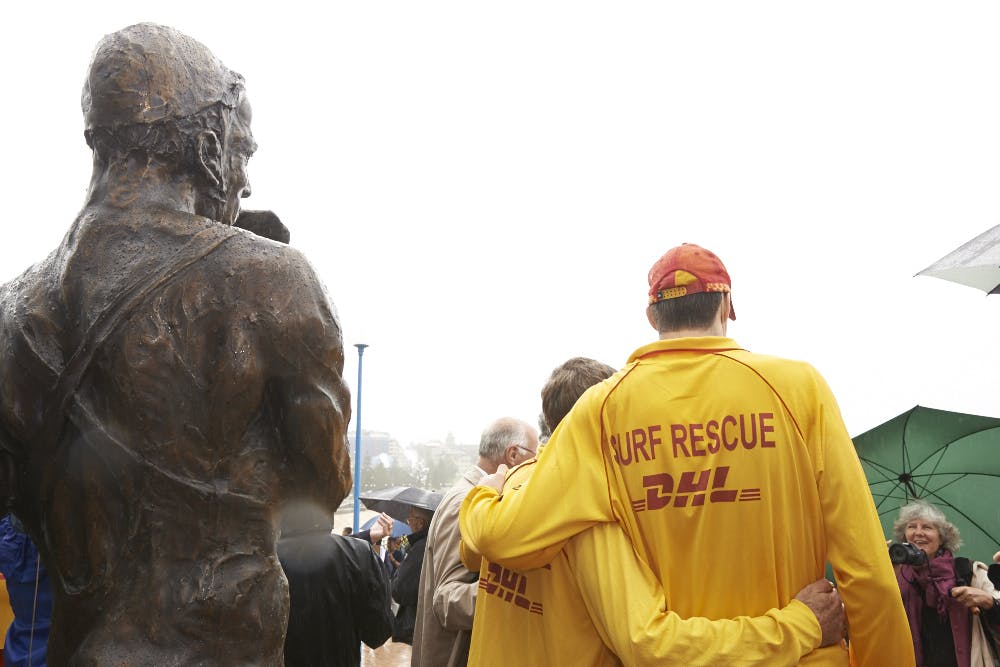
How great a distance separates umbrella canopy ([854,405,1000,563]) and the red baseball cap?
449 cm

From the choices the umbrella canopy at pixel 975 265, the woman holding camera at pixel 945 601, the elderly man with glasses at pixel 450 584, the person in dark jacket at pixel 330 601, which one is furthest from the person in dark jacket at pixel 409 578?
the umbrella canopy at pixel 975 265

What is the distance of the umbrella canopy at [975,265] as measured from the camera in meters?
4.95

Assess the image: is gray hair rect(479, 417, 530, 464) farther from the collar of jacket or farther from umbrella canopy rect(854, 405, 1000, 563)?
umbrella canopy rect(854, 405, 1000, 563)

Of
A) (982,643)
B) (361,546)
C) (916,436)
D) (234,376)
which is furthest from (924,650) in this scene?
(234,376)

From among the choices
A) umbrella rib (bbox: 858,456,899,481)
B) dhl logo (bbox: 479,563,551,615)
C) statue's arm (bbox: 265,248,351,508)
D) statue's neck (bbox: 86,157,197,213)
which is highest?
statue's neck (bbox: 86,157,197,213)

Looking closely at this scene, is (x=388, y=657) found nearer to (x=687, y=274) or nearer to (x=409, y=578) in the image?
(x=409, y=578)

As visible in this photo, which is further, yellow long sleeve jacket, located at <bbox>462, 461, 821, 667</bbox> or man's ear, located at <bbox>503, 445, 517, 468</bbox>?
man's ear, located at <bbox>503, 445, 517, 468</bbox>

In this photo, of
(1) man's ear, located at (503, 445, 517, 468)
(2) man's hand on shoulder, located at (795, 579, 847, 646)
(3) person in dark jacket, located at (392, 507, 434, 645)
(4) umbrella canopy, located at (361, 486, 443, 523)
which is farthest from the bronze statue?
(4) umbrella canopy, located at (361, 486, 443, 523)

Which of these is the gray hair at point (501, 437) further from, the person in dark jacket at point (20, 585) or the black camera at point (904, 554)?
the person in dark jacket at point (20, 585)

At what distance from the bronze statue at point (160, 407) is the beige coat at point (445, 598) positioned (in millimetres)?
1246

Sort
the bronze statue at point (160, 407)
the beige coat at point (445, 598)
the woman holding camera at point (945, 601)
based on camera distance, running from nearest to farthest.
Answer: the bronze statue at point (160, 407), the beige coat at point (445, 598), the woman holding camera at point (945, 601)

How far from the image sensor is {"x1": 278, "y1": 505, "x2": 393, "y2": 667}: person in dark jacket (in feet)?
11.0

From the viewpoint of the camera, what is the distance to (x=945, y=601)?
4973 mm

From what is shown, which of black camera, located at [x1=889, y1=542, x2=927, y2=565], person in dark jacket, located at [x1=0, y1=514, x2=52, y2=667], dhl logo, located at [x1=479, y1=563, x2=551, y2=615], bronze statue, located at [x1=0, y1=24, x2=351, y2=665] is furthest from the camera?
person in dark jacket, located at [x1=0, y1=514, x2=52, y2=667]
